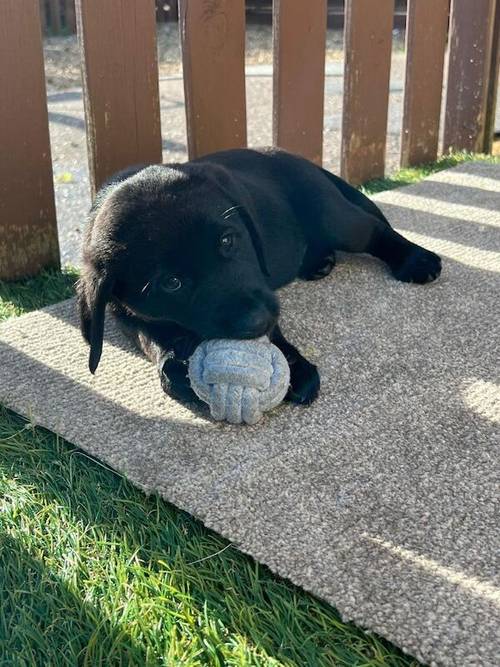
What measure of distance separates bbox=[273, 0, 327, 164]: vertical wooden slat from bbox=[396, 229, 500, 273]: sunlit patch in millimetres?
873

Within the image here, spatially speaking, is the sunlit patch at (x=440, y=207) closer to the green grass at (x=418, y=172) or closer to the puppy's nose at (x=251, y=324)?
the green grass at (x=418, y=172)

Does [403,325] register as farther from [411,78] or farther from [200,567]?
[411,78]

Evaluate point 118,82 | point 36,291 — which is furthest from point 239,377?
point 118,82

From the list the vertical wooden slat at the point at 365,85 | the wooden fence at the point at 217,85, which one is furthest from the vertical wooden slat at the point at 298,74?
the vertical wooden slat at the point at 365,85

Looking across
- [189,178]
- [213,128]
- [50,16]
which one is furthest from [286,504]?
[50,16]

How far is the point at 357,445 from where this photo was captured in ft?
7.08

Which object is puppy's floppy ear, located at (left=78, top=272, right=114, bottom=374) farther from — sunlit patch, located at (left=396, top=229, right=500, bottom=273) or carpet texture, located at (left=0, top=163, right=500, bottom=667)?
sunlit patch, located at (left=396, top=229, right=500, bottom=273)

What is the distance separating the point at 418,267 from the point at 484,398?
0.92 m

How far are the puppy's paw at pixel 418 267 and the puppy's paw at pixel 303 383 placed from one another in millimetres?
880

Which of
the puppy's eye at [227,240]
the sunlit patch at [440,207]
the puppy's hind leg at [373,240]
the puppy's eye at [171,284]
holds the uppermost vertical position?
the puppy's eye at [227,240]

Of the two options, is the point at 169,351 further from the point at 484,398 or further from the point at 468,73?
the point at 468,73

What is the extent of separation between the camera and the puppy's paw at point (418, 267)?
317 centimetres

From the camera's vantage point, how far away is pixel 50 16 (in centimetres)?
1475

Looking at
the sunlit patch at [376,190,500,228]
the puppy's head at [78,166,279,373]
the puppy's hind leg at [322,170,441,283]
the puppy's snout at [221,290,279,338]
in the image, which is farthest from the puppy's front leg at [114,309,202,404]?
the sunlit patch at [376,190,500,228]
